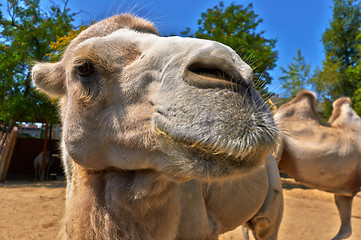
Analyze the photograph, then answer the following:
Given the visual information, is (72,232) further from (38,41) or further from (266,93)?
(38,41)

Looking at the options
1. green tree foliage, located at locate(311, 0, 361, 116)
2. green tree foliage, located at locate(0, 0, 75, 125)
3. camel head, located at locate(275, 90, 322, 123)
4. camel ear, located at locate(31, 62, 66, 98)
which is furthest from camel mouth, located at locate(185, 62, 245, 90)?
green tree foliage, located at locate(311, 0, 361, 116)

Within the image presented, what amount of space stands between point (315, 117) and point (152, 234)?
15.2 feet

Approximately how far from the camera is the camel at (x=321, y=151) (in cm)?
475

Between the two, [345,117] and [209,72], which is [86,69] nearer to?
[209,72]

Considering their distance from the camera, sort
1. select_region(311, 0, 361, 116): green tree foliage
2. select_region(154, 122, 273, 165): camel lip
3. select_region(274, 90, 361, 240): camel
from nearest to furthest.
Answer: select_region(154, 122, 273, 165): camel lip < select_region(274, 90, 361, 240): camel < select_region(311, 0, 361, 116): green tree foliage

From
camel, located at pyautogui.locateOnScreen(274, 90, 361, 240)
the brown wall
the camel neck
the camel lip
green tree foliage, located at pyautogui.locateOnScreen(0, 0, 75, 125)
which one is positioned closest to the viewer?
the camel lip

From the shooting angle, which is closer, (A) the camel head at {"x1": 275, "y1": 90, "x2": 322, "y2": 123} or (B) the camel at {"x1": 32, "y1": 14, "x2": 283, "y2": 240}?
(B) the camel at {"x1": 32, "y1": 14, "x2": 283, "y2": 240}

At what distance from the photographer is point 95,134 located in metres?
1.50

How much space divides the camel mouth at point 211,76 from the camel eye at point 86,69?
0.62 meters

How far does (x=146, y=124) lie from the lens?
1.31 metres

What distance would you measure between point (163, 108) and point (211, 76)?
0.82 feet

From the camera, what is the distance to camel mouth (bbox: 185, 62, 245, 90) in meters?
1.11

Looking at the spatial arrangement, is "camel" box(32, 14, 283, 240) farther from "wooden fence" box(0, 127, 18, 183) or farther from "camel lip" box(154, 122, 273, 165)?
"wooden fence" box(0, 127, 18, 183)

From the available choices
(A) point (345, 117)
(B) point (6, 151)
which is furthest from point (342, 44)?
(B) point (6, 151)
